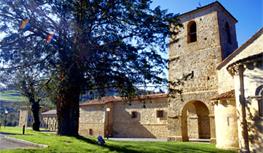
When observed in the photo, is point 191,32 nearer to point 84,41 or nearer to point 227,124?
point 227,124

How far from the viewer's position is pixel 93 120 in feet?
122

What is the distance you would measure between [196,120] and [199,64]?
242 inches

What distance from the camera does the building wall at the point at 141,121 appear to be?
30312 mm

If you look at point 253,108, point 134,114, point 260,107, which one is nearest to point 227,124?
point 253,108

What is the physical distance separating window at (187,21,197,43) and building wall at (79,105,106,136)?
1651 centimetres

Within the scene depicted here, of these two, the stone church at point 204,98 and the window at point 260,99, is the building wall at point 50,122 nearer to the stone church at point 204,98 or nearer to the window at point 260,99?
the stone church at point 204,98

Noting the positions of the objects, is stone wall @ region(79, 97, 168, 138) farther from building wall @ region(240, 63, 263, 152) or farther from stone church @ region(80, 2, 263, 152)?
building wall @ region(240, 63, 263, 152)

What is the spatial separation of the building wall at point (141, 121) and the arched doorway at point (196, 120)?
3.67 m

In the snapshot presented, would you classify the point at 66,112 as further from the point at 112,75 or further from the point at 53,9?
the point at 53,9

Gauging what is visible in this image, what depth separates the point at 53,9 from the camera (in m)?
13.2

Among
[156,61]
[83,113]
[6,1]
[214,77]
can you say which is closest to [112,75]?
[156,61]

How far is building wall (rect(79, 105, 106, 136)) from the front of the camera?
3575 cm

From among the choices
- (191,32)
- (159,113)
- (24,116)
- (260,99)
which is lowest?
(24,116)

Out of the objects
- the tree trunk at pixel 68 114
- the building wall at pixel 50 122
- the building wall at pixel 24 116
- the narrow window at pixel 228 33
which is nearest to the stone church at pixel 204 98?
the narrow window at pixel 228 33
